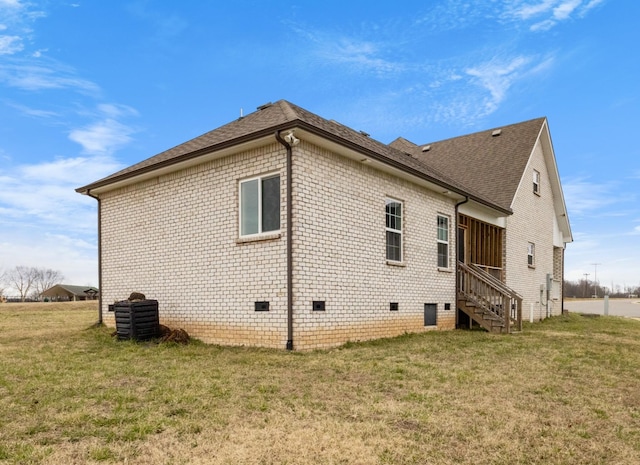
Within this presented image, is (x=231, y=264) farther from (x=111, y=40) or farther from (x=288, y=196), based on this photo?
(x=111, y=40)

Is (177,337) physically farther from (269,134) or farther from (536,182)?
(536,182)

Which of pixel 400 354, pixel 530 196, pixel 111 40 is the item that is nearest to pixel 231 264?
pixel 400 354

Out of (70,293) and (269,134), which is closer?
(269,134)

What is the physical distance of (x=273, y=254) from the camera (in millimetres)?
8969

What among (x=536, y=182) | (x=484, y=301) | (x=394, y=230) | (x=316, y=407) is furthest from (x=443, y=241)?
(x=316, y=407)

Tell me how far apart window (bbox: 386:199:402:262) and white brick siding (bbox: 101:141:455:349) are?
0.66 feet

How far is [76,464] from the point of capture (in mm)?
3307

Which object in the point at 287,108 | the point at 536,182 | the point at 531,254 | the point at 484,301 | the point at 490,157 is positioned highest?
the point at 490,157

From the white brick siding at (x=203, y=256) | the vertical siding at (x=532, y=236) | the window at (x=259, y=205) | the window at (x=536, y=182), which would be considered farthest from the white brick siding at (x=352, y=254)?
the window at (x=536, y=182)

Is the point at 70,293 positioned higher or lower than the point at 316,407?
lower

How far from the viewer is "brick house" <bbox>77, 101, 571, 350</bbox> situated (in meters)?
8.91

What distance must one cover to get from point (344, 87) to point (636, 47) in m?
8.52

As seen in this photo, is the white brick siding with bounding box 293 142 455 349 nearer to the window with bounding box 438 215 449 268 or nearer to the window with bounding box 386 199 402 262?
the window with bounding box 386 199 402 262

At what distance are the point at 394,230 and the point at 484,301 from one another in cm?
449
